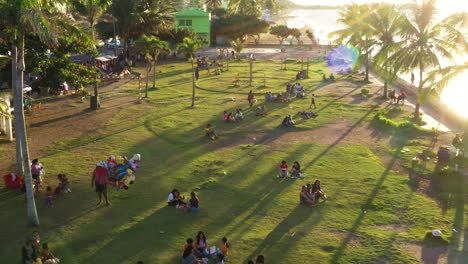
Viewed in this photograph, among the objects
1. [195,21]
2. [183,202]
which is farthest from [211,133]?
[195,21]

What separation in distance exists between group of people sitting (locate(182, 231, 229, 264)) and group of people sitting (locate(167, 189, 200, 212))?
2.90 m

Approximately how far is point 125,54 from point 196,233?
46.2m

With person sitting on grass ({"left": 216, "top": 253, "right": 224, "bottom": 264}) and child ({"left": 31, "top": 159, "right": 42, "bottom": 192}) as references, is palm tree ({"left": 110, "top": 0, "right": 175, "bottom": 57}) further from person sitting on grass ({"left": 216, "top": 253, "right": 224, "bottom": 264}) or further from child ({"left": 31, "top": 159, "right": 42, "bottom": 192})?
person sitting on grass ({"left": 216, "top": 253, "right": 224, "bottom": 264})

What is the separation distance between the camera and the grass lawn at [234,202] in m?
15.6

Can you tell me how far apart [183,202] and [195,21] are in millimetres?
64826

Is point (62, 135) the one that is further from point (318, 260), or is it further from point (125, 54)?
point (125, 54)

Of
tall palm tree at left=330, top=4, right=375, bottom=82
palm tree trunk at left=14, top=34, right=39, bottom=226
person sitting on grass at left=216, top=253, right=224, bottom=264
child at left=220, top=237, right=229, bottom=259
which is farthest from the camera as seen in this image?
tall palm tree at left=330, top=4, right=375, bottom=82

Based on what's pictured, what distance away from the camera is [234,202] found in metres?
19.2

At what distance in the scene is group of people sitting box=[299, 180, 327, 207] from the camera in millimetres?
18922

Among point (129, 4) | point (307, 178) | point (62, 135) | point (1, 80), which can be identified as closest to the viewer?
point (307, 178)

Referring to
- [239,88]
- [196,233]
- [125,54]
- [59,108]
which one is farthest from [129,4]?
[196,233]

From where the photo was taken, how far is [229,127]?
1208 inches

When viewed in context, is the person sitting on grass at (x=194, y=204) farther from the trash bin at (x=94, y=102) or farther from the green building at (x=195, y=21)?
the green building at (x=195, y=21)

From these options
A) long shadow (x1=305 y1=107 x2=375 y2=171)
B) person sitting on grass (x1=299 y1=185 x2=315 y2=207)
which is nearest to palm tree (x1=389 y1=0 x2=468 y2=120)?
long shadow (x1=305 y1=107 x2=375 y2=171)
